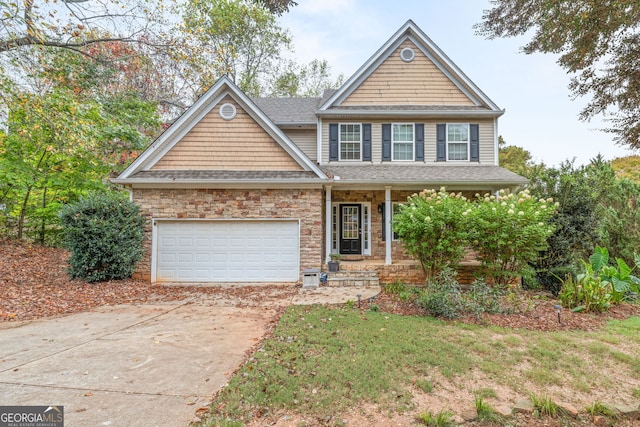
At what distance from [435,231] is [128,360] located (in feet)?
22.5

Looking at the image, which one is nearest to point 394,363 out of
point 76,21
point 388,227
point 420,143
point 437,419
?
point 437,419

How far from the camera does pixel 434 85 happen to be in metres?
11.6

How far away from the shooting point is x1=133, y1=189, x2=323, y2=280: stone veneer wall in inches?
376

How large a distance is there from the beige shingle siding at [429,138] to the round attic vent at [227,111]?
130 inches

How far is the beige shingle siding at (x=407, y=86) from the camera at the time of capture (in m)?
11.5

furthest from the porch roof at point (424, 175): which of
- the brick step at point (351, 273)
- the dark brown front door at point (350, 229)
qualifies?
the brick step at point (351, 273)

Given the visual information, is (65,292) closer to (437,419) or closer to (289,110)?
(437,419)

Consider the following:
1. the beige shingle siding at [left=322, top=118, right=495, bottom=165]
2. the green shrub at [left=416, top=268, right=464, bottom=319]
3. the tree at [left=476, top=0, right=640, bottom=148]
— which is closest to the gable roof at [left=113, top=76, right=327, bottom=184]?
the beige shingle siding at [left=322, top=118, right=495, bottom=165]

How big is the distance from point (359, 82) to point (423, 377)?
34.0 ft

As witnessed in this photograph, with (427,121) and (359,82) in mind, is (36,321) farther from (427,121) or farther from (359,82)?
(427,121)

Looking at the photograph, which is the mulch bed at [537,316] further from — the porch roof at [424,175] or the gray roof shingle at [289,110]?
the gray roof shingle at [289,110]

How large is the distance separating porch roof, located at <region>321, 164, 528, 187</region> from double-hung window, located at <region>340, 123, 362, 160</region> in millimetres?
587

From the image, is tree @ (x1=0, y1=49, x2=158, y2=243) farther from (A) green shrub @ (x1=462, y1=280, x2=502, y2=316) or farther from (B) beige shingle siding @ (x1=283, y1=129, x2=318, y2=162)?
(A) green shrub @ (x1=462, y1=280, x2=502, y2=316)

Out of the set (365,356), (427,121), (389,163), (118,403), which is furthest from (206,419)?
(427,121)
